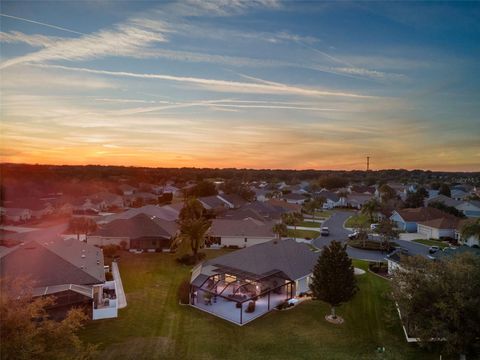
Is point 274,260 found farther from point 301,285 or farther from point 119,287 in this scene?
point 119,287

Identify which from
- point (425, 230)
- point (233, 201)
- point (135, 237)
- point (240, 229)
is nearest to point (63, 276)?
point (135, 237)

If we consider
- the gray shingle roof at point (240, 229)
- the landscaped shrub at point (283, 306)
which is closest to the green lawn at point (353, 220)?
the gray shingle roof at point (240, 229)

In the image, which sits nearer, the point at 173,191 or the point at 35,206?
the point at 35,206

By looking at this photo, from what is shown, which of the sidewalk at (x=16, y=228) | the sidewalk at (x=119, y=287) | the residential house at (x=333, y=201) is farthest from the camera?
the residential house at (x=333, y=201)

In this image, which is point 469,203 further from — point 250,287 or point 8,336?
point 8,336

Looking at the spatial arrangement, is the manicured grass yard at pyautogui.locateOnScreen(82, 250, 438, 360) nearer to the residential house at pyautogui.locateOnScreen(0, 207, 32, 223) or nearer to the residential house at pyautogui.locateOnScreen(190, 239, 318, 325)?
the residential house at pyautogui.locateOnScreen(190, 239, 318, 325)

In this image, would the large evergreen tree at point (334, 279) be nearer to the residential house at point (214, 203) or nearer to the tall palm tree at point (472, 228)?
the tall palm tree at point (472, 228)
